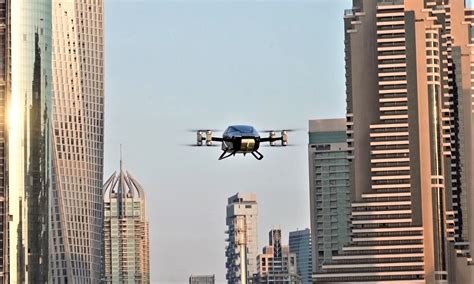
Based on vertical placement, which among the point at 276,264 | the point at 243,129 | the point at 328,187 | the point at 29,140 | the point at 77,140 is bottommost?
the point at 276,264

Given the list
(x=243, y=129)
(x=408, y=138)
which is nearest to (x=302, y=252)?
(x=408, y=138)

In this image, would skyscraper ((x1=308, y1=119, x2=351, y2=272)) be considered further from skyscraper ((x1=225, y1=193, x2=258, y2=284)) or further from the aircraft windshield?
the aircraft windshield

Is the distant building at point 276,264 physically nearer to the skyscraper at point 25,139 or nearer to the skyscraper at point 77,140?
the skyscraper at point 77,140

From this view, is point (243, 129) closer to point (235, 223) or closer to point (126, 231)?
point (235, 223)

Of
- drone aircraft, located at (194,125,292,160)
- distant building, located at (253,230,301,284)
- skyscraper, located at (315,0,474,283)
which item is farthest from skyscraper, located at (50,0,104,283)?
drone aircraft, located at (194,125,292,160)

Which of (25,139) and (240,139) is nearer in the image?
(240,139)

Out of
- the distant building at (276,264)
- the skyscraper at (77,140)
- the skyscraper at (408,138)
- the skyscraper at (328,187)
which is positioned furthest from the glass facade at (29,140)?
the distant building at (276,264)

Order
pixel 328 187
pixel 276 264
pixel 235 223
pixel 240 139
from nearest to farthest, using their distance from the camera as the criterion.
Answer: pixel 240 139 < pixel 235 223 < pixel 328 187 < pixel 276 264
